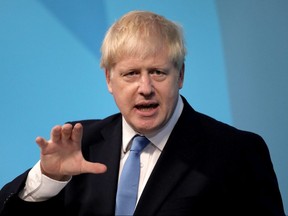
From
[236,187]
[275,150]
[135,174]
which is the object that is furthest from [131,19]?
[275,150]

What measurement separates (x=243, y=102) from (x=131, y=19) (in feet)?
2.31

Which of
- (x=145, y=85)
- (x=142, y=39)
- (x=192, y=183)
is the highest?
(x=142, y=39)

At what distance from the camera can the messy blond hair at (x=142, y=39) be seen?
1188 millimetres

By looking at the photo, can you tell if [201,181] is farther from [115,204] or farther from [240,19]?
[240,19]

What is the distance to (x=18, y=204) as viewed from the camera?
1.21 m

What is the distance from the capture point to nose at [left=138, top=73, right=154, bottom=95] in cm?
117

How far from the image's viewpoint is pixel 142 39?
46.9 inches

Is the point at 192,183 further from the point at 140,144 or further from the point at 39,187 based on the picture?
the point at 39,187

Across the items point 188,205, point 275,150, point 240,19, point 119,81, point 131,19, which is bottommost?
point 188,205

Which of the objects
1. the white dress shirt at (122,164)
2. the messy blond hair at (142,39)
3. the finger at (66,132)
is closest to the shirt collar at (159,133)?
the white dress shirt at (122,164)

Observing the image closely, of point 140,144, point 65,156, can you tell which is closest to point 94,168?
point 65,156

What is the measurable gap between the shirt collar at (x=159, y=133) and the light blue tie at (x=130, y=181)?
2cm

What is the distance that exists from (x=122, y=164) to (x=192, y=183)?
8.3 inches

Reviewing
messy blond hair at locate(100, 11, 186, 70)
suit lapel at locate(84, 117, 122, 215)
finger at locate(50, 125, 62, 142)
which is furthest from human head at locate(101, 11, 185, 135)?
finger at locate(50, 125, 62, 142)
